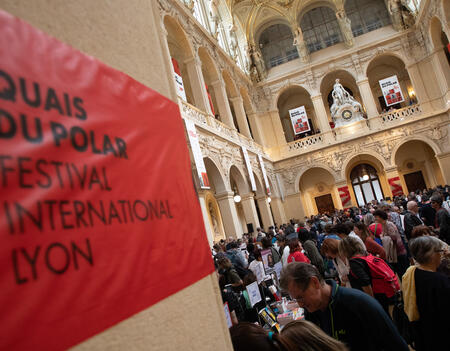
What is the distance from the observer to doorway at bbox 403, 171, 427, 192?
21.6 m

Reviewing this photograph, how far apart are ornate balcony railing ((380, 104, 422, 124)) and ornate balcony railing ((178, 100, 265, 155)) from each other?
8351 millimetres

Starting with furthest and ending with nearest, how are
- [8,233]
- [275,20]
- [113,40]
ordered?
1. [275,20]
2. [113,40]
3. [8,233]

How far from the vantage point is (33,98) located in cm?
112

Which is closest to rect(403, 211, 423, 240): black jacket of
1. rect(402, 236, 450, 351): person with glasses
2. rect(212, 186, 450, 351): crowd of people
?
rect(212, 186, 450, 351): crowd of people

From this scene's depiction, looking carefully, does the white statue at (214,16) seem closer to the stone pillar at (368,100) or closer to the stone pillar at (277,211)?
the stone pillar at (368,100)

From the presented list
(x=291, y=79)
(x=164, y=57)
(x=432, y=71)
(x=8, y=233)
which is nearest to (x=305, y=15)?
(x=291, y=79)

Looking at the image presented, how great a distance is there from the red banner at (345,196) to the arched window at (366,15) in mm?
10306

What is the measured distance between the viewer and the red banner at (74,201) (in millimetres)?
983

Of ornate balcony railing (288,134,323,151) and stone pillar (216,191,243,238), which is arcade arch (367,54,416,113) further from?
stone pillar (216,191,243,238)

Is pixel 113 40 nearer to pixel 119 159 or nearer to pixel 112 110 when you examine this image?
pixel 112 110

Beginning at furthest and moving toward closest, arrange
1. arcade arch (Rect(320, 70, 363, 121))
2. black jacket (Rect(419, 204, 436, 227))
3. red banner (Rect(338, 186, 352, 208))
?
arcade arch (Rect(320, 70, 363, 121))
red banner (Rect(338, 186, 352, 208))
black jacket (Rect(419, 204, 436, 227))

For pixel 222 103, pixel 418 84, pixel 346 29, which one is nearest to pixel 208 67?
pixel 222 103

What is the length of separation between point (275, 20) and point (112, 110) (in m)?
24.9

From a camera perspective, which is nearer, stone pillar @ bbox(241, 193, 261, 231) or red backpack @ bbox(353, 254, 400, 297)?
red backpack @ bbox(353, 254, 400, 297)
